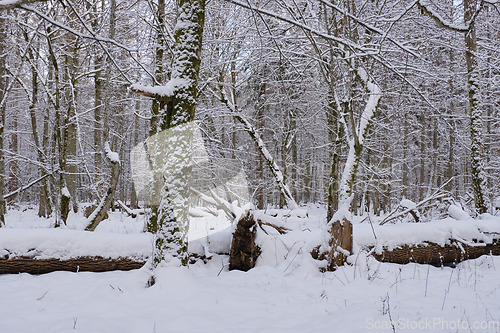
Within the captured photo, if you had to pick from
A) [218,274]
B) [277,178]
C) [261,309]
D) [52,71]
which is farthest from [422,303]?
[52,71]

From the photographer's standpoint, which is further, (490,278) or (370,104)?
(370,104)

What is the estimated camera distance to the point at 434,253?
4.97 metres

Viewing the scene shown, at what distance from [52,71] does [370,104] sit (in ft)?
28.3

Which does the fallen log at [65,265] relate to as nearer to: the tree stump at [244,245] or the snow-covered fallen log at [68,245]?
the snow-covered fallen log at [68,245]

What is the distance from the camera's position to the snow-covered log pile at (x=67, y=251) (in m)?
4.04

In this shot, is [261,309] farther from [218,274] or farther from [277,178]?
[277,178]

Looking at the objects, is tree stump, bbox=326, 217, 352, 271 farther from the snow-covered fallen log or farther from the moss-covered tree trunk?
the snow-covered fallen log

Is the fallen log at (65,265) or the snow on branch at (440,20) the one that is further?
the snow on branch at (440,20)

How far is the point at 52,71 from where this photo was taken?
8039 millimetres

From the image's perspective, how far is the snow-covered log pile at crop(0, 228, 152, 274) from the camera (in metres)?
4.04

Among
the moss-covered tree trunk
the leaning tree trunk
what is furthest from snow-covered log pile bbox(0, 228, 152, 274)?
the leaning tree trunk

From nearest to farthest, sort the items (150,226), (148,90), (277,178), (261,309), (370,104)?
(261,309)
(148,90)
(150,226)
(370,104)
(277,178)

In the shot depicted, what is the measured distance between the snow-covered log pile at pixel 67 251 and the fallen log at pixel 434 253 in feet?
13.2

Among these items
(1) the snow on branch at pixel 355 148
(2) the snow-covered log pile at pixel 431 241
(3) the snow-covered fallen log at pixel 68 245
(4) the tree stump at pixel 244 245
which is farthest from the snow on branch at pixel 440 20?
(3) the snow-covered fallen log at pixel 68 245
